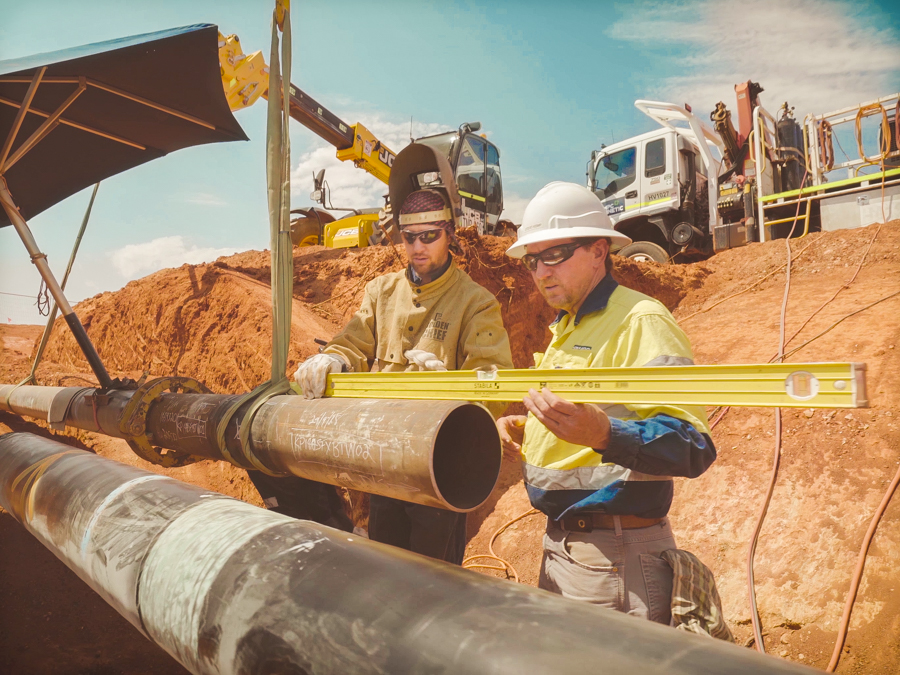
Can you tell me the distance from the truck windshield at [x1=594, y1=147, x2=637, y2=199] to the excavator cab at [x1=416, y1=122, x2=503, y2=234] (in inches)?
111

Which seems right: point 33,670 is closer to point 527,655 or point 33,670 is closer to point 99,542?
point 99,542

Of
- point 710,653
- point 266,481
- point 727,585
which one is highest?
point 710,653

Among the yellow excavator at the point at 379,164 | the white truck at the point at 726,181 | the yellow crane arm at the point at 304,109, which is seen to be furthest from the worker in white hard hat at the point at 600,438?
the white truck at the point at 726,181

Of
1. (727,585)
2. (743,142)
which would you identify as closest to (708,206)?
(743,142)

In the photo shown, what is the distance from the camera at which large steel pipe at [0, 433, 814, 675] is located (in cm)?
83

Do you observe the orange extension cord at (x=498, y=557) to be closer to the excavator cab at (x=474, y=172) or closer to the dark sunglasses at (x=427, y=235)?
the dark sunglasses at (x=427, y=235)

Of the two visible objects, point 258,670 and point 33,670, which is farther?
point 33,670

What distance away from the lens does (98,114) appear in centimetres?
509

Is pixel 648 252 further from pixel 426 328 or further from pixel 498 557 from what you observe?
pixel 426 328

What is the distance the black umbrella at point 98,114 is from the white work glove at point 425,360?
2.35 metres

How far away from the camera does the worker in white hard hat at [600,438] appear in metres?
1.41

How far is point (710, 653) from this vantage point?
0.79 meters

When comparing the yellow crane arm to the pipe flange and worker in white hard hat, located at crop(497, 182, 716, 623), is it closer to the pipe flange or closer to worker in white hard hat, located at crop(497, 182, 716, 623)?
the pipe flange

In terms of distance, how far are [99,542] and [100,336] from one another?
8654mm
